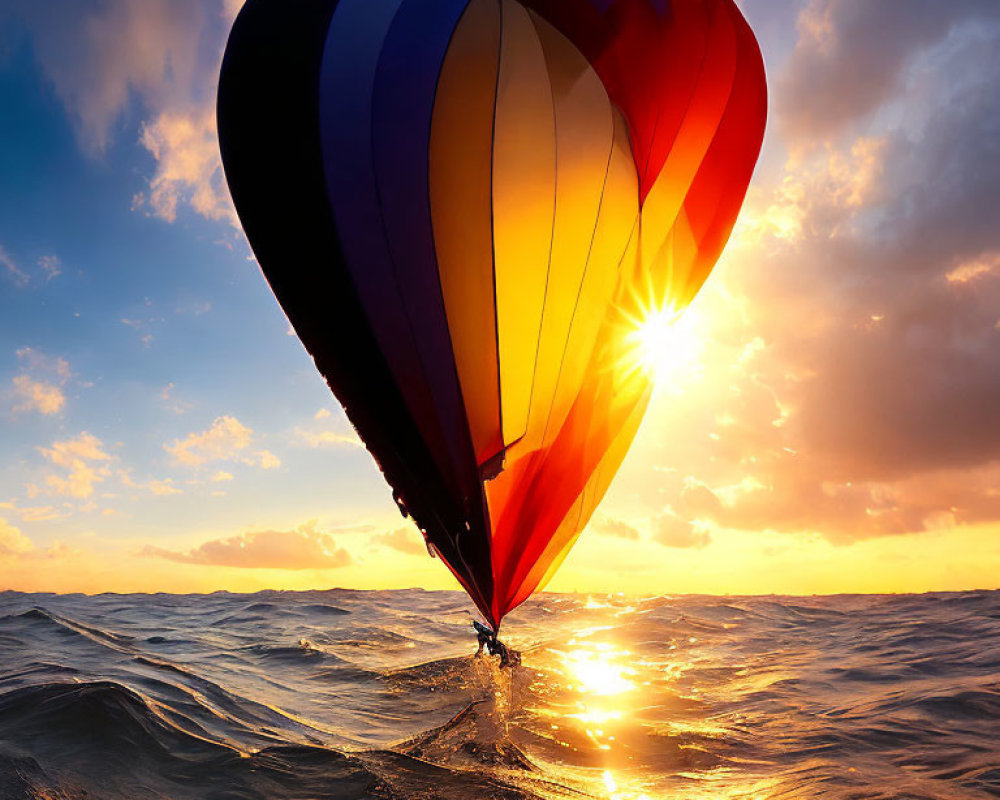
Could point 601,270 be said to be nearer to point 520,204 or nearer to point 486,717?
point 520,204

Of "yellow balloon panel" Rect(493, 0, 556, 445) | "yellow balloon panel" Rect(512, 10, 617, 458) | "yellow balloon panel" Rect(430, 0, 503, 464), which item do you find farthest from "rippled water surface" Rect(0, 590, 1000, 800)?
"yellow balloon panel" Rect(493, 0, 556, 445)

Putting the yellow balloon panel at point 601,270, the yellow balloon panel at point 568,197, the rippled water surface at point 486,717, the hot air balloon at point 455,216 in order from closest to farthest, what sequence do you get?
the hot air balloon at point 455,216
the rippled water surface at point 486,717
the yellow balloon panel at point 568,197
the yellow balloon panel at point 601,270

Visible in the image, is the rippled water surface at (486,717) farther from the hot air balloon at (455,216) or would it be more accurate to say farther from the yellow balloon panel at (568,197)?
the yellow balloon panel at (568,197)

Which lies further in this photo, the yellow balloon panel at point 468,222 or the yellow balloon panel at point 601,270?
the yellow balloon panel at point 601,270

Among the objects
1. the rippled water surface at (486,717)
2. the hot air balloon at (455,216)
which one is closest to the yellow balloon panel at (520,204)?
the hot air balloon at (455,216)

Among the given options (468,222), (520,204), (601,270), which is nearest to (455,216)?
(468,222)

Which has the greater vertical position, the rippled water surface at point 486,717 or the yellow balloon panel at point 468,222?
the yellow balloon panel at point 468,222
